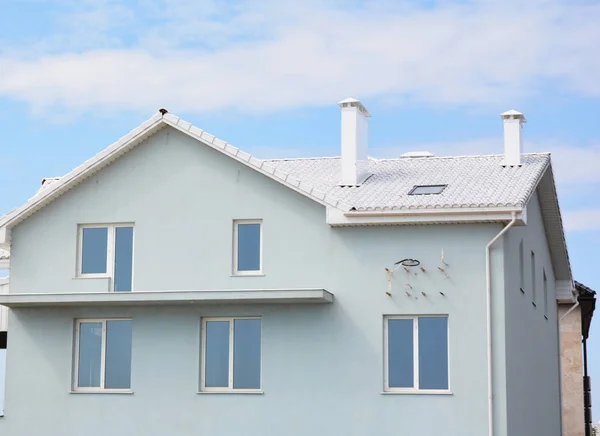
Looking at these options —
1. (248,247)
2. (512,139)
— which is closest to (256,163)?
(248,247)

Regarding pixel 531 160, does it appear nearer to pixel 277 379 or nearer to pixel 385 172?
pixel 385 172

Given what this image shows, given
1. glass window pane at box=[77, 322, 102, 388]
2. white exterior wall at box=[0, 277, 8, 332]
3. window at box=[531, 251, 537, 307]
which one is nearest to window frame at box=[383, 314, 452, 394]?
window at box=[531, 251, 537, 307]

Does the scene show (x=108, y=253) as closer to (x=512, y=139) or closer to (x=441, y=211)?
(x=441, y=211)

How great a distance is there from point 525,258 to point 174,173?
333 inches

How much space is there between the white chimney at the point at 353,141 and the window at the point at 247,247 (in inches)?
96.2

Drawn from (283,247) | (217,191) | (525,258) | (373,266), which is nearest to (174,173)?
(217,191)

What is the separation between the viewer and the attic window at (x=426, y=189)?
2639cm

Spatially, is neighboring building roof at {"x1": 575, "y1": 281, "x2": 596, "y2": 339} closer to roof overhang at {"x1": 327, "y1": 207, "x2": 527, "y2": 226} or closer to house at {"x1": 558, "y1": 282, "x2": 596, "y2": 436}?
house at {"x1": 558, "y1": 282, "x2": 596, "y2": 436}

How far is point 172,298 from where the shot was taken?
2580 centimetres

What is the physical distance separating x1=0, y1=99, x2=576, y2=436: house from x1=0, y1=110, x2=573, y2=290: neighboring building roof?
0.18 feet

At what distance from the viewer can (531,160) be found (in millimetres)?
29094

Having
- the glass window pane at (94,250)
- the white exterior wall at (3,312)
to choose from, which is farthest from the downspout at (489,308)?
the white exterior wall at (3,312)

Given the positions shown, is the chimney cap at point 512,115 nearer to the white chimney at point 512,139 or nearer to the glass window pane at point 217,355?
the white chimney at point 512,139

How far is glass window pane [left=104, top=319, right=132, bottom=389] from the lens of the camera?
88.3ft
